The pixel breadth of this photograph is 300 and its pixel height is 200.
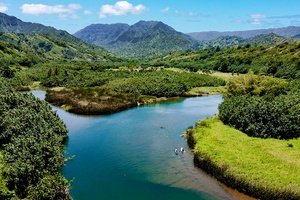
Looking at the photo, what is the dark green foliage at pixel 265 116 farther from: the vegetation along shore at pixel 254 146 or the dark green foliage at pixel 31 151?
the dark green foliage at pixel 31 151

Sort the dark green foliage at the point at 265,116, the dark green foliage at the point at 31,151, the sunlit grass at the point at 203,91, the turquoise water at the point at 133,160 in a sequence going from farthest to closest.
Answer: the sunlit grass at the point at 203,91 < the dark green foliage at the point at 265,116 < the turquoise water at the point at 133,160 < the dark green foliage at the point at 31,151

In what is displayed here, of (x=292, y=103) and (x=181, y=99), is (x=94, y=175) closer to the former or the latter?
(x=292, y=103)

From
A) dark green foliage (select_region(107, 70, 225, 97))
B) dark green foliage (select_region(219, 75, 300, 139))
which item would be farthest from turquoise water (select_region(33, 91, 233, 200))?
dark green foliage (select_region(107, 70, 225, 97))

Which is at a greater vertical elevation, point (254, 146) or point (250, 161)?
point (254, 146)

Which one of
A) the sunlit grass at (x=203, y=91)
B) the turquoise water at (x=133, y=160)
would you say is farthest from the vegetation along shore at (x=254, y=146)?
the sunlit grass at (x=203, y=91)

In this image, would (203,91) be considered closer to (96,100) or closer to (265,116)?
(96,100)

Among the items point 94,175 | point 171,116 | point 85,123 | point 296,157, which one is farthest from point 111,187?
point 171,116

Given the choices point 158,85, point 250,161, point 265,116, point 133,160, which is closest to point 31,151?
point 133,160
